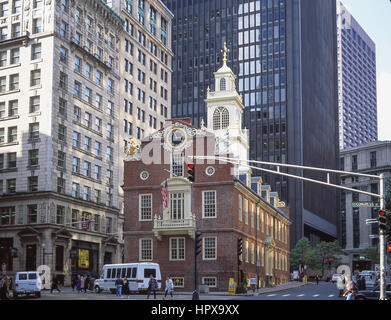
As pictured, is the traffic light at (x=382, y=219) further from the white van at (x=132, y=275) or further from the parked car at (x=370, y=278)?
the parked car at (x=370, y=278)

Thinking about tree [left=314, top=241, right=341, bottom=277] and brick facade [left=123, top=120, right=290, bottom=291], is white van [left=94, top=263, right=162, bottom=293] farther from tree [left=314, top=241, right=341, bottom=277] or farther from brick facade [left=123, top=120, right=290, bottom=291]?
tree [left=314, top=241, right=341, bottom=277]

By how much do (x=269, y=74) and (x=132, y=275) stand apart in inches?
3819

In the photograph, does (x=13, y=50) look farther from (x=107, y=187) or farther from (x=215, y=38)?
(x=215, y=38)

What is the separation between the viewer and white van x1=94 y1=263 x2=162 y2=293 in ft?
168

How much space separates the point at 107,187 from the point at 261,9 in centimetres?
7786

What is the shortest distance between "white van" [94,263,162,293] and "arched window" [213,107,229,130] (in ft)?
88.9

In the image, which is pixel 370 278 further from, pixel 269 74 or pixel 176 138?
pixel 269 74

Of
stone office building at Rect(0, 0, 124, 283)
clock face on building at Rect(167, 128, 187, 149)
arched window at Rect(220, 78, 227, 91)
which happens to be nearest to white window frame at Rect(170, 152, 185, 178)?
clock face on building at Rect(167, 128, 187, 149)

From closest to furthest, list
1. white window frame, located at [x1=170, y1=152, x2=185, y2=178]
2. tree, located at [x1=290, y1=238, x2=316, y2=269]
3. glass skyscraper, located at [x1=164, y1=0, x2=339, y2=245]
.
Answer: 1. white window frame, located at [x1=170, y1=152, x2=185, y2=178]
2. tree, located at [x1=290, y1=238, x2=316, y2=269]
3. glass skyscraper, located at [x1=164, y1=0, x2=339, y2=245]

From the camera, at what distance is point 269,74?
141m

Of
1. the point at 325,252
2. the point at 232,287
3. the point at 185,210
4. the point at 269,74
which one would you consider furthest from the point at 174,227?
the point at 269,74

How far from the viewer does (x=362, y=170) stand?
166 m

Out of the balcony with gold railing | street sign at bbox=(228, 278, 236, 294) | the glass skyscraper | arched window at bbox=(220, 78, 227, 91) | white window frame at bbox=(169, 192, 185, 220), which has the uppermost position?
the glass skyscraper

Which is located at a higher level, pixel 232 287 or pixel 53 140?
pixel 53 140
